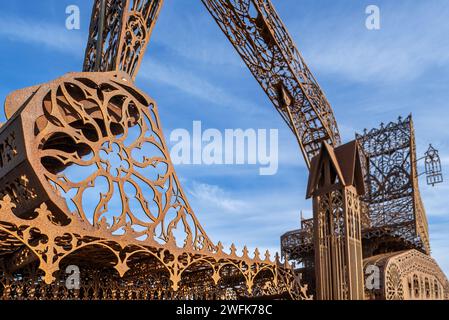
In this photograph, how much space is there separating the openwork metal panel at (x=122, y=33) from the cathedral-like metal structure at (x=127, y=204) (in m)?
0.03

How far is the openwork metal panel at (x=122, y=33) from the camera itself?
14305 mm

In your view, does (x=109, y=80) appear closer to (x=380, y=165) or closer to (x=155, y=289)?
(x=155, y=289)

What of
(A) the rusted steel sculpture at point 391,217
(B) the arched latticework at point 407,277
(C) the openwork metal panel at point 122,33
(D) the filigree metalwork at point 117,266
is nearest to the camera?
(D) the filigree metalwork at point 117,266

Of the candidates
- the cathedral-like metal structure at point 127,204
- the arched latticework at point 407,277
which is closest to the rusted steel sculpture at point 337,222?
the cathedral-like metal structure at point 127,204

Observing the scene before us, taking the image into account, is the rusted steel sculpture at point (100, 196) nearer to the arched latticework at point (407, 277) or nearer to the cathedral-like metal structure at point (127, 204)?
the cathedral-like metal structure at point (127, 204)

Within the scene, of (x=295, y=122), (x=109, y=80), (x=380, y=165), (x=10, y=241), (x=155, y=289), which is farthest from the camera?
(x=380, y=165)

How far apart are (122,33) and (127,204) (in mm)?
5054

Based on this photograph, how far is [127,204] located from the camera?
11.4m

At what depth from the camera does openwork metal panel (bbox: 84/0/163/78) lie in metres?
14.3

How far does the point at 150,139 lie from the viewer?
12.7 meters

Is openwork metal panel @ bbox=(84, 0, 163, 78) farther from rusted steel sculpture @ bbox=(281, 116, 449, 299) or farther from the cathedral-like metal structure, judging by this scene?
rusted steel sculpture @ bbox=(281, 116, 449, 299)

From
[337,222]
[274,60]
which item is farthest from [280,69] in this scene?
[337,222]

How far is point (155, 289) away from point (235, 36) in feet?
37.9
